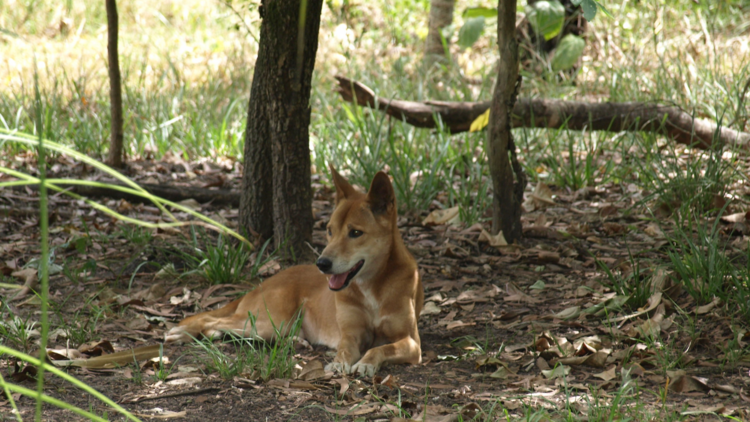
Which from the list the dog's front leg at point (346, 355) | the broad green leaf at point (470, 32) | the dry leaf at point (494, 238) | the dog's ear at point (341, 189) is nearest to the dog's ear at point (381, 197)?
the dog's ear at point (341, 189)

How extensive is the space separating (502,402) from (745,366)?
1.26 meters

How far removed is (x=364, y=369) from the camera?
3.47 meters

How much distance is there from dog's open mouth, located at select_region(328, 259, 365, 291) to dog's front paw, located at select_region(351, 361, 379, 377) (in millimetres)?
474

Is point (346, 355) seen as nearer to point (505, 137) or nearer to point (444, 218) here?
point (505, 137)

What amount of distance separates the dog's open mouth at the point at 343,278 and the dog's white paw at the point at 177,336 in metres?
0.90

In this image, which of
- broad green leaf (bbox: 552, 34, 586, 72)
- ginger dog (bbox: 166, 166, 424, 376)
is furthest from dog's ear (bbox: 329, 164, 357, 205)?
broad green leaf (bbox: 552, 34, 586, 72)

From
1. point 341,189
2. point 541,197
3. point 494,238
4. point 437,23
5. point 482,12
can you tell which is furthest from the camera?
point 437,23

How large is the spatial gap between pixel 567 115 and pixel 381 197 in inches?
137

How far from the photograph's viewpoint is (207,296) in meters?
4.81

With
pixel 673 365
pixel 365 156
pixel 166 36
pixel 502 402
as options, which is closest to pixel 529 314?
pixel 673 365

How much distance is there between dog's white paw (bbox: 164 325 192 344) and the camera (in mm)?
3984

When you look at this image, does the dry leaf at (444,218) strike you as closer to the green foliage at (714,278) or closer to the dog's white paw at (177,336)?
the green foliage at (714,278)

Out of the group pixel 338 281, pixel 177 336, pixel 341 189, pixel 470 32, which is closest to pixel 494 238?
pixel 341 189

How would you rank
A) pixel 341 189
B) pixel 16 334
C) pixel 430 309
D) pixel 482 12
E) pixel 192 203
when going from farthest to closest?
pixel 482 12 → pixel 192 203 → pixel 430 309 → pixel 341 189 → pixel 16 334
